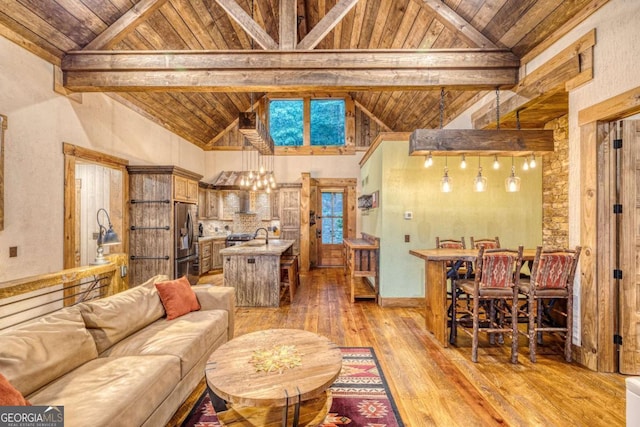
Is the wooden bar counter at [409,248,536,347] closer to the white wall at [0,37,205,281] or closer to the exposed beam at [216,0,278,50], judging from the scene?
the exposed beam at [216,0,278,50]

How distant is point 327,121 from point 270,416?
7.46 meters

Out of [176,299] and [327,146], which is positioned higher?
[327,146]

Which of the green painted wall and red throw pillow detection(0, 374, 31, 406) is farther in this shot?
the green painted wall

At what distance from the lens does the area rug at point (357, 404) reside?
207cm

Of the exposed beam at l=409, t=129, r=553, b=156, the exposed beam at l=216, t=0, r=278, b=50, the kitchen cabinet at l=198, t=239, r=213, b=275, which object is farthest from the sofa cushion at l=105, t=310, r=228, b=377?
the kitchen cabinet at l=198, t=239, r=213, b=275

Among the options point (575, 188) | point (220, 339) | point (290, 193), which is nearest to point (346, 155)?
point (290, 193)

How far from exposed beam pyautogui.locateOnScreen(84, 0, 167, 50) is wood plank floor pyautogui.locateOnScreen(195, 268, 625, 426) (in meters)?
3.82

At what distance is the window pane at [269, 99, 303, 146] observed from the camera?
828cm

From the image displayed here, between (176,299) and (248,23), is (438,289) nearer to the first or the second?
(176,299)

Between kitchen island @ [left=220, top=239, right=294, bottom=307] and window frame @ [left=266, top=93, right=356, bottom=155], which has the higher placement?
window frame @ [left=266, top=93, right=356, bottom=155]

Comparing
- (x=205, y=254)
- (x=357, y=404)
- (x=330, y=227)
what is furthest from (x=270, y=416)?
(x=330, y=227)

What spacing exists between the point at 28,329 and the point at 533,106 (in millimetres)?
5218

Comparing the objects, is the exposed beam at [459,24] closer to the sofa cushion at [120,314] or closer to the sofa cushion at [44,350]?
the sofa cushion at [120,314]

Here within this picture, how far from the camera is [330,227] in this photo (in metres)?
8.36
